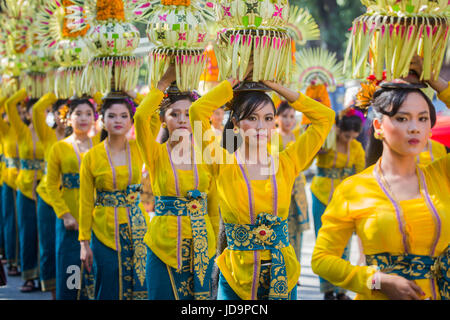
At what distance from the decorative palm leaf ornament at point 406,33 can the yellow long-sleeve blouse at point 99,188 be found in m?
2.70

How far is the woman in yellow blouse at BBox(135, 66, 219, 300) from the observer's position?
459 centimetres

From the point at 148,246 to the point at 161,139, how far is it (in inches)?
35.5

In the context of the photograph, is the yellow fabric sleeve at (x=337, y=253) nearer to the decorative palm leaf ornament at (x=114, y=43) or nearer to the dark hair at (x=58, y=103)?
the decorative palm leaf ornament at (x=114, y=43)

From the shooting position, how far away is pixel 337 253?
2.99 meters

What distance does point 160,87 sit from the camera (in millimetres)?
4500

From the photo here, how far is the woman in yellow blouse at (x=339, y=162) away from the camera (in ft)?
23.2

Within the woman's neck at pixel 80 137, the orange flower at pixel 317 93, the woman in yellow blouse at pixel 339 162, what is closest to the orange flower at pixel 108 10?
the woman's neck at pixel 80 137

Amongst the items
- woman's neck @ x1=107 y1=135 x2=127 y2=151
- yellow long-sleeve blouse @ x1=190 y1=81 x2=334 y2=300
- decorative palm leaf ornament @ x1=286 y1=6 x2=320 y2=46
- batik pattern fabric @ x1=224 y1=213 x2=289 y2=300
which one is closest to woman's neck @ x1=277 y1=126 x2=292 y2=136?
decorative palm leaf ornament @ x1=286 y1=6 x2=320 y2=46

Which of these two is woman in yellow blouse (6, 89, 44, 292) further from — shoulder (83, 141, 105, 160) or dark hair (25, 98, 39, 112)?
shoulder (83, 141, 105, 160)

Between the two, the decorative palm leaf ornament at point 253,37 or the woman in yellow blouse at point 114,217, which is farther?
the woman in yellow blouse at point 114,217

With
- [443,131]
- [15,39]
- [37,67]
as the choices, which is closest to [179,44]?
[443,131]
